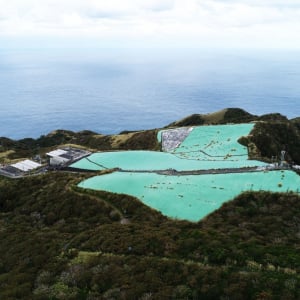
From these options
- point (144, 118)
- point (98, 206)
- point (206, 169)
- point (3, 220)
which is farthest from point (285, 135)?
point (144, 118)

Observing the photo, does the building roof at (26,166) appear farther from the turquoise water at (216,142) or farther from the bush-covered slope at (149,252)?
the turquoise water at (216,142)

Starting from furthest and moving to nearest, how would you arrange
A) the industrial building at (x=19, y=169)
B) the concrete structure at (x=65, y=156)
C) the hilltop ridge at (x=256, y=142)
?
the hilltop ridge at (x=256, y=142) < the concrete structure at (x=65, y=156) < the industrial building at (x=19, y=169)

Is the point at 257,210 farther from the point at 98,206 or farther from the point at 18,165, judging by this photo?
the point at 18,165

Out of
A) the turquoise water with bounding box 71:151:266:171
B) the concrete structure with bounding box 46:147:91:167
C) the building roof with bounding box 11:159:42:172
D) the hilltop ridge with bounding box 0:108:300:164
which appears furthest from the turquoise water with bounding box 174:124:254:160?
the building roof with bounding box 11:159:42:172

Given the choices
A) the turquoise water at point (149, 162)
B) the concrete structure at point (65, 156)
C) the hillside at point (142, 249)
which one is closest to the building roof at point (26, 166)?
the concrete structure at point (65, 156)

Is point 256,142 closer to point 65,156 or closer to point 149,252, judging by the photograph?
point 65,156

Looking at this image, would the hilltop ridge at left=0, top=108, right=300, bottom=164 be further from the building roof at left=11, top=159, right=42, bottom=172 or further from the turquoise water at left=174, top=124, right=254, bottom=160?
the building roof at left=11, top=159, right=42, bottom=172
